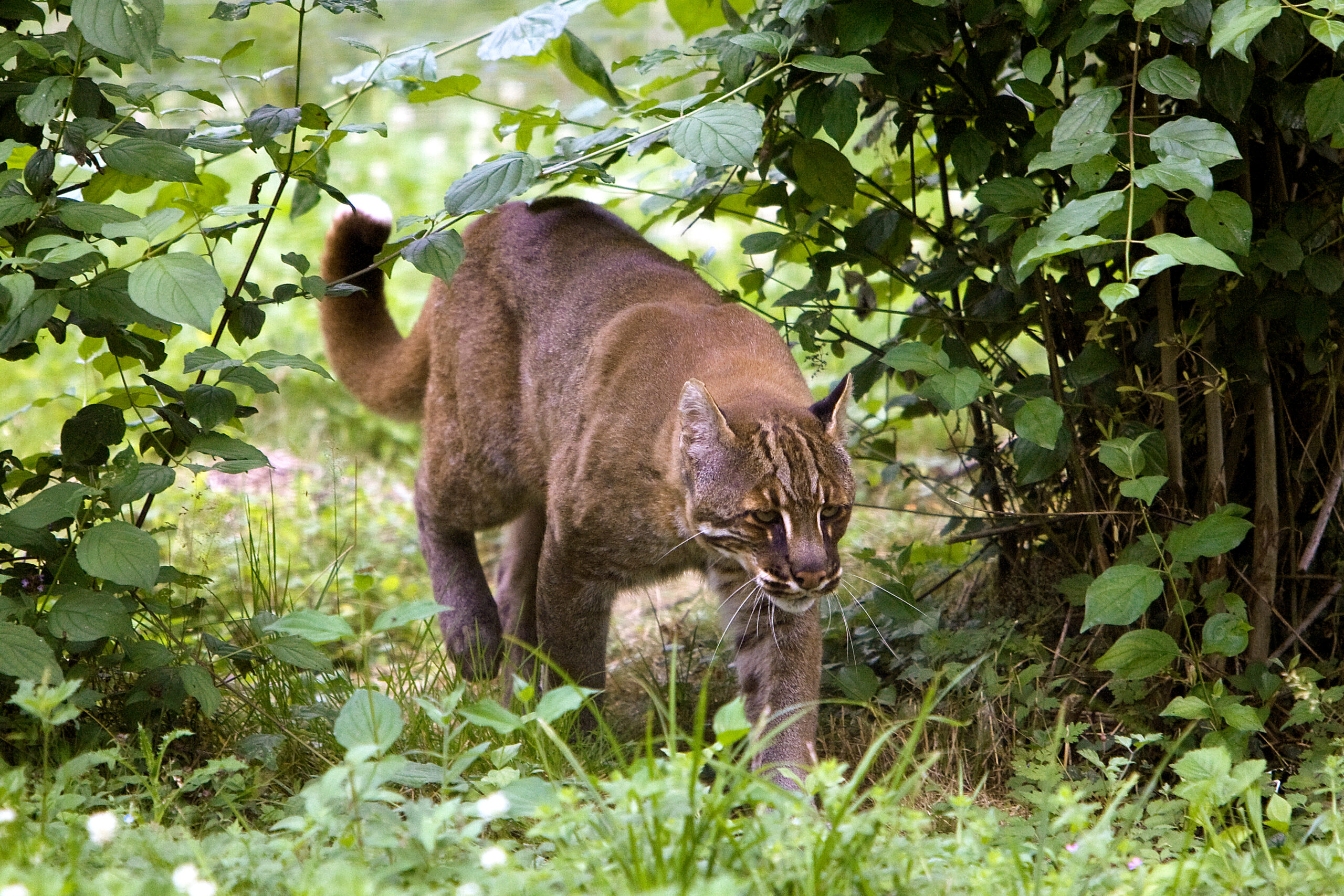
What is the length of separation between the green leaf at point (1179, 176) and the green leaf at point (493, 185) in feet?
4.23

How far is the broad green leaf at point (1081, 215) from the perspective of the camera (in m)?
2.51

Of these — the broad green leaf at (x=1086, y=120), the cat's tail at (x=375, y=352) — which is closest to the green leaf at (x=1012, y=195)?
the broad green leaf at (x=1086, y=120)

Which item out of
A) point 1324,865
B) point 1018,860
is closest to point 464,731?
point 1018,860

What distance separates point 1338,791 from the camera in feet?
9.75

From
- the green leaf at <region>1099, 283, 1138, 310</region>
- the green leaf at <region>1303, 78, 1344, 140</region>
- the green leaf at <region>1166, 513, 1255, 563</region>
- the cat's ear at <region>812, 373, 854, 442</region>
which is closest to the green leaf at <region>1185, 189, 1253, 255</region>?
the green leaf at <region>1303, 78, 1344, 140</region>

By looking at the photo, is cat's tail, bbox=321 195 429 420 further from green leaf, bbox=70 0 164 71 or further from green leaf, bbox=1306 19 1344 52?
green leaf, bbox=1306 19 1344 52

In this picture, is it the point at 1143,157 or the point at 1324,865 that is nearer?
the point at 1324,865

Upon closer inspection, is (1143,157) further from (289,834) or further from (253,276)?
(253,276)

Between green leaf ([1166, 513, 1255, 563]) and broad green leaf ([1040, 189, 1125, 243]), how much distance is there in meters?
0.87

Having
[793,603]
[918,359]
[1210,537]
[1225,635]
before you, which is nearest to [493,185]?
[918,359]

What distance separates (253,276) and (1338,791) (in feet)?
21.2

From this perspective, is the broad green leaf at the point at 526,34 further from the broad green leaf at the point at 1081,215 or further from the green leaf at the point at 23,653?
the green leaf at the point at 23,653

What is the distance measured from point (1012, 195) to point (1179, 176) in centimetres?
49

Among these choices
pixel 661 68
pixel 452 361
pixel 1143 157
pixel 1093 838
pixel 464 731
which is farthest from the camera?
pixel 661 68
